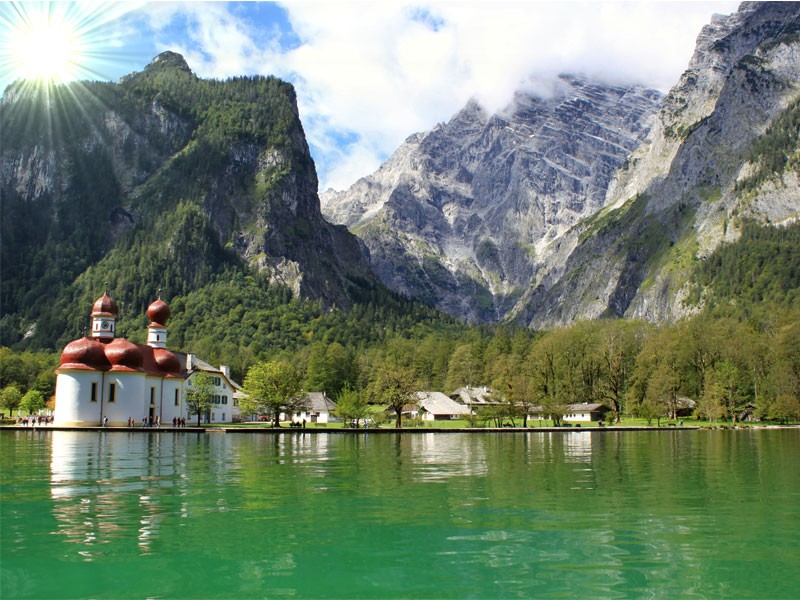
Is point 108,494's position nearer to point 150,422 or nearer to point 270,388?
point 270,388

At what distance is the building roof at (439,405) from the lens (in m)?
140

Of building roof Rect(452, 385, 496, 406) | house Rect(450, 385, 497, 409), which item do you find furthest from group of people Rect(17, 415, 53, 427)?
building roof Rect(452, 385, 496, 406)

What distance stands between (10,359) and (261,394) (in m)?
74.1

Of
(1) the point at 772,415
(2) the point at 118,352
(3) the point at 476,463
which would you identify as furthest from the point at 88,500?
(1) the point at 772,415

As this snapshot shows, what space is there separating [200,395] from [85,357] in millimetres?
16734

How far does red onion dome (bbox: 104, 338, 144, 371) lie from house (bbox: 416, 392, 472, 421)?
168 ft

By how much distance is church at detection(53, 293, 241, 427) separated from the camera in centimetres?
10144

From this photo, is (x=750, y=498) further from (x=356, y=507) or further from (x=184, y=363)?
(x=184, y=363)

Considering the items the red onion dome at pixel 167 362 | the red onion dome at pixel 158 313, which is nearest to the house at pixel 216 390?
the red onion dome at pixel 167 362

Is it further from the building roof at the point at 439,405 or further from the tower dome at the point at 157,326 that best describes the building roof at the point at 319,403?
the tower dome at the point at 157,326

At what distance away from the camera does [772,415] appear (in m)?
113

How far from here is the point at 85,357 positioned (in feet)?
339

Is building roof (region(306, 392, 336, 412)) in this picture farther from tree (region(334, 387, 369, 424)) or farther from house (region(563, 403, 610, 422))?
house (region(563, 403, 610, 422))

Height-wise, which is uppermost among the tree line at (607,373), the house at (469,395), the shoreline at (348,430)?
the tree line at (607,373)
